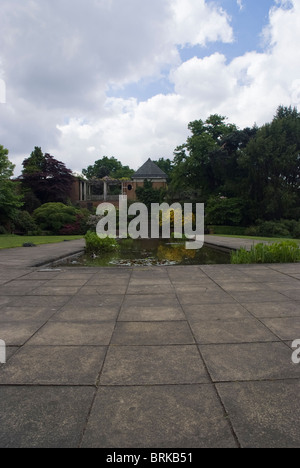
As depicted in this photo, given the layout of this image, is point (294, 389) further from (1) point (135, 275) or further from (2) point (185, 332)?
(1) point (135, 275)

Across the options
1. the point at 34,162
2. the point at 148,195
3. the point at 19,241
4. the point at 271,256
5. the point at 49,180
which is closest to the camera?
the point at 271,256

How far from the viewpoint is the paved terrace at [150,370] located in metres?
1.48

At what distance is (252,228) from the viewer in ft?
79.0

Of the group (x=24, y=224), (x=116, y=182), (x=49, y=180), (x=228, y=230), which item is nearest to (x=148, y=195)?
(x=116, y=182)

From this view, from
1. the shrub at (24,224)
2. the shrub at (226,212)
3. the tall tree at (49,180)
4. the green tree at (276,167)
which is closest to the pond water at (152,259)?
the shrub at (24,224)

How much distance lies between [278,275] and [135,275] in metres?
2.95

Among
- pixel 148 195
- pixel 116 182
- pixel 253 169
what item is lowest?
pixel 148 195

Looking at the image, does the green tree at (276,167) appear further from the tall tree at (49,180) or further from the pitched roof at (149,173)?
the tall tree at (49,180)

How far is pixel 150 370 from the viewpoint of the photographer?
83.3 inches

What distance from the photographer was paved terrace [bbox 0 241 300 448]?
1482 mm

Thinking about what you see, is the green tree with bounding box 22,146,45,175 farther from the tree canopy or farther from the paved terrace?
the paved terrace

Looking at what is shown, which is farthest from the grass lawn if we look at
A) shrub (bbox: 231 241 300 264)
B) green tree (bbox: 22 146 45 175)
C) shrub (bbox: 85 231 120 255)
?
green tree (bbox: 22 146 45 175)

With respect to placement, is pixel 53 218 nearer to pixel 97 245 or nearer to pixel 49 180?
pixel 49 180

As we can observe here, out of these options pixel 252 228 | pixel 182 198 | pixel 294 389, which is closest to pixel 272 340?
pixel 294 389
